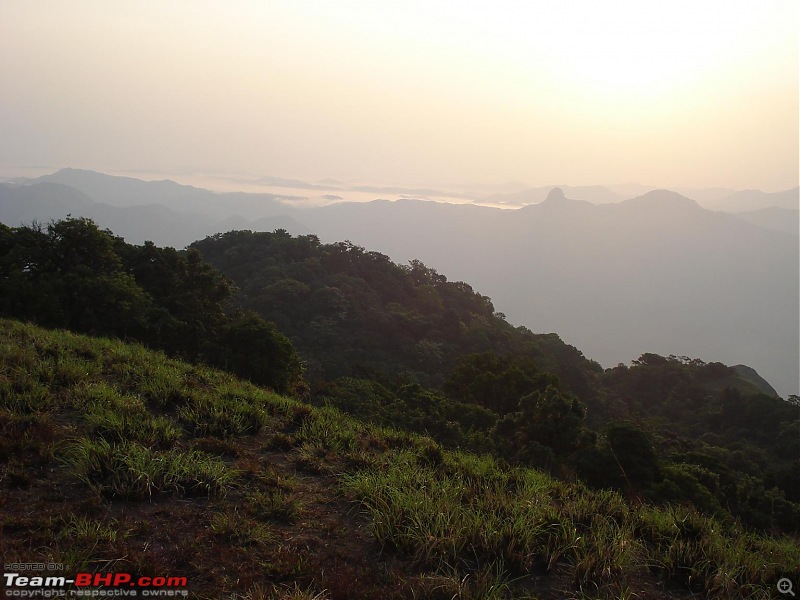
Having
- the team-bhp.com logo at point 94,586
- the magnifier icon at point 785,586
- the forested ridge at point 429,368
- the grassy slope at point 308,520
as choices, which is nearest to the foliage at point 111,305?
the forested ridge at point 429,368

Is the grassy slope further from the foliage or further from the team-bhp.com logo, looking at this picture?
the foliage

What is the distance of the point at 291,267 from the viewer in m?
53.8

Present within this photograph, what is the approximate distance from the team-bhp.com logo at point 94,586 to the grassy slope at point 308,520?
9 cm

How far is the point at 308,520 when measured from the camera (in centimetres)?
461

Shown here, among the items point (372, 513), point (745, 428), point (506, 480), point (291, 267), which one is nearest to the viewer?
point (372, 513)

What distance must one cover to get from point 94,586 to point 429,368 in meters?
37.1

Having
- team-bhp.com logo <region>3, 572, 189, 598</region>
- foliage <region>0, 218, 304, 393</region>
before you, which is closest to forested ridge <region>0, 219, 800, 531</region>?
foliage <region>0, 218, 304, 393</region>

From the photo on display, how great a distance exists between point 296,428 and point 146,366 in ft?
10.9

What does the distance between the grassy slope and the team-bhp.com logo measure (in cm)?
9

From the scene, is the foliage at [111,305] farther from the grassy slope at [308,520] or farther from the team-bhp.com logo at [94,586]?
the team-bhp.com logo at [94,586]

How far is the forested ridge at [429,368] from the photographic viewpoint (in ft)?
46.2

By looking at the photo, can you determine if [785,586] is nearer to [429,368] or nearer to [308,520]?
[308,520]

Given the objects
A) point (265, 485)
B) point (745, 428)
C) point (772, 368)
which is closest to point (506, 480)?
point (265, 485)

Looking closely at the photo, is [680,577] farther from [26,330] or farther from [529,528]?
[26,330]
